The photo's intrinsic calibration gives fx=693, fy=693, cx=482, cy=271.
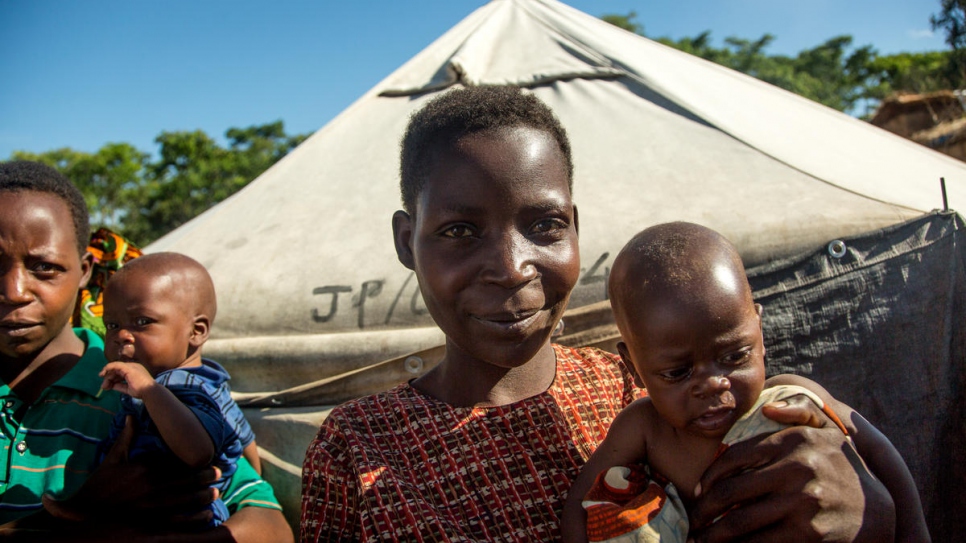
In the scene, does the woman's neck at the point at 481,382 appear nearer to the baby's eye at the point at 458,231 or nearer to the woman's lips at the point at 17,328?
the baby's eye at the point at 458,231

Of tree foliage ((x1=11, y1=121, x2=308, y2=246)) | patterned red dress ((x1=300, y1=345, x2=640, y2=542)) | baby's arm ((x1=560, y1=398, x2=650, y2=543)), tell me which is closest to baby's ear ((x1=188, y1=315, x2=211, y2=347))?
patterned red dress ((x1=300, y1=345, x2=640, y2=542))

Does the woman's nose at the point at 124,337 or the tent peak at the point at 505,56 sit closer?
the woman's nose at the point at 124,337

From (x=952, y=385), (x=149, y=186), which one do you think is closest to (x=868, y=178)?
(x=952, y=385)

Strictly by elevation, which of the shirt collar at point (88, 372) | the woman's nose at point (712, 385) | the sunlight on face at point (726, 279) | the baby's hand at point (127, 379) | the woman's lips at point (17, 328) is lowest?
the shirt collar at point (88, 372)

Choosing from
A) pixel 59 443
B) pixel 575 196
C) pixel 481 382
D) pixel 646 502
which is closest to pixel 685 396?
pixel 646 502

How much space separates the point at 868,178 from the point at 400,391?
178 cm

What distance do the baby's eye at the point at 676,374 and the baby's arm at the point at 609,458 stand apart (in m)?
0.12

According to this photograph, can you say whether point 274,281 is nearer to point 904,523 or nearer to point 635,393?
point 635,393

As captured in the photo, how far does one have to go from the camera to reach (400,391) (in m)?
1.51

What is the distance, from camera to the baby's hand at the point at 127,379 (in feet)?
5.40

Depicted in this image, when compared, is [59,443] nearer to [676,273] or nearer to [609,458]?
[609,458]

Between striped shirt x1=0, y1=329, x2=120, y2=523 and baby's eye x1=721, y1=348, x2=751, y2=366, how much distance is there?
Result: 64.8 inches

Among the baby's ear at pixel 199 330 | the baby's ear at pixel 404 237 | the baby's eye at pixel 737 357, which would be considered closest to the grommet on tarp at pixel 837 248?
the baby's eye at pixel 737 357

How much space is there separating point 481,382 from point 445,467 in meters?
0.21
